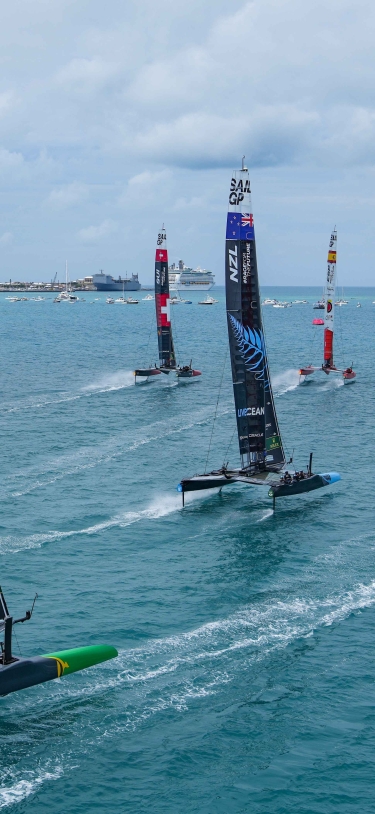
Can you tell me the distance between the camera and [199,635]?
35.9m

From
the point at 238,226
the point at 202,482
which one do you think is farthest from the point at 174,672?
the point at 238,226

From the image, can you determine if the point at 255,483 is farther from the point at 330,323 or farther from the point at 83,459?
the point at 330,323

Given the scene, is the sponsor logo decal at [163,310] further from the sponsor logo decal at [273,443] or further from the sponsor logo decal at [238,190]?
the sponsor logo decal at [238,190]

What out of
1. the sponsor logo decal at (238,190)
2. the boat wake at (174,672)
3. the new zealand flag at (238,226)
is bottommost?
the boat wake at (174,672)

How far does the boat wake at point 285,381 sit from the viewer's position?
99.3 meters

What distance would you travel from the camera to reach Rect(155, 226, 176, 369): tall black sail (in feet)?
348

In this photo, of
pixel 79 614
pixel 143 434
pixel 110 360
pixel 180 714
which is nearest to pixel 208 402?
pixel 143 434

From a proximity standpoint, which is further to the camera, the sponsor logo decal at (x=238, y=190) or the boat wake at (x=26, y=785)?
the sponsor logo decal at (x=238, y=190)

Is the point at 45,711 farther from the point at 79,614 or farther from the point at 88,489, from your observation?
the point at 88,489

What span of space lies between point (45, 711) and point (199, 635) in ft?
25.1

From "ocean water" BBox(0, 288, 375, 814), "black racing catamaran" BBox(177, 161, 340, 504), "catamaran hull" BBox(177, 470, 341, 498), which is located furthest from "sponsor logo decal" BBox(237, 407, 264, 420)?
"ocean water" BBox(0, 288, 375, 814)

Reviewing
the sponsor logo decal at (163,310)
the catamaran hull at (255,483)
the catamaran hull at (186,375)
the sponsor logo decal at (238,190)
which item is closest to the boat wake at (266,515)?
the catamaran hull at (255,483)

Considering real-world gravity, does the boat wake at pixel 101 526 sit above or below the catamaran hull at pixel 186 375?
below

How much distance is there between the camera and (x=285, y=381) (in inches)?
4218
